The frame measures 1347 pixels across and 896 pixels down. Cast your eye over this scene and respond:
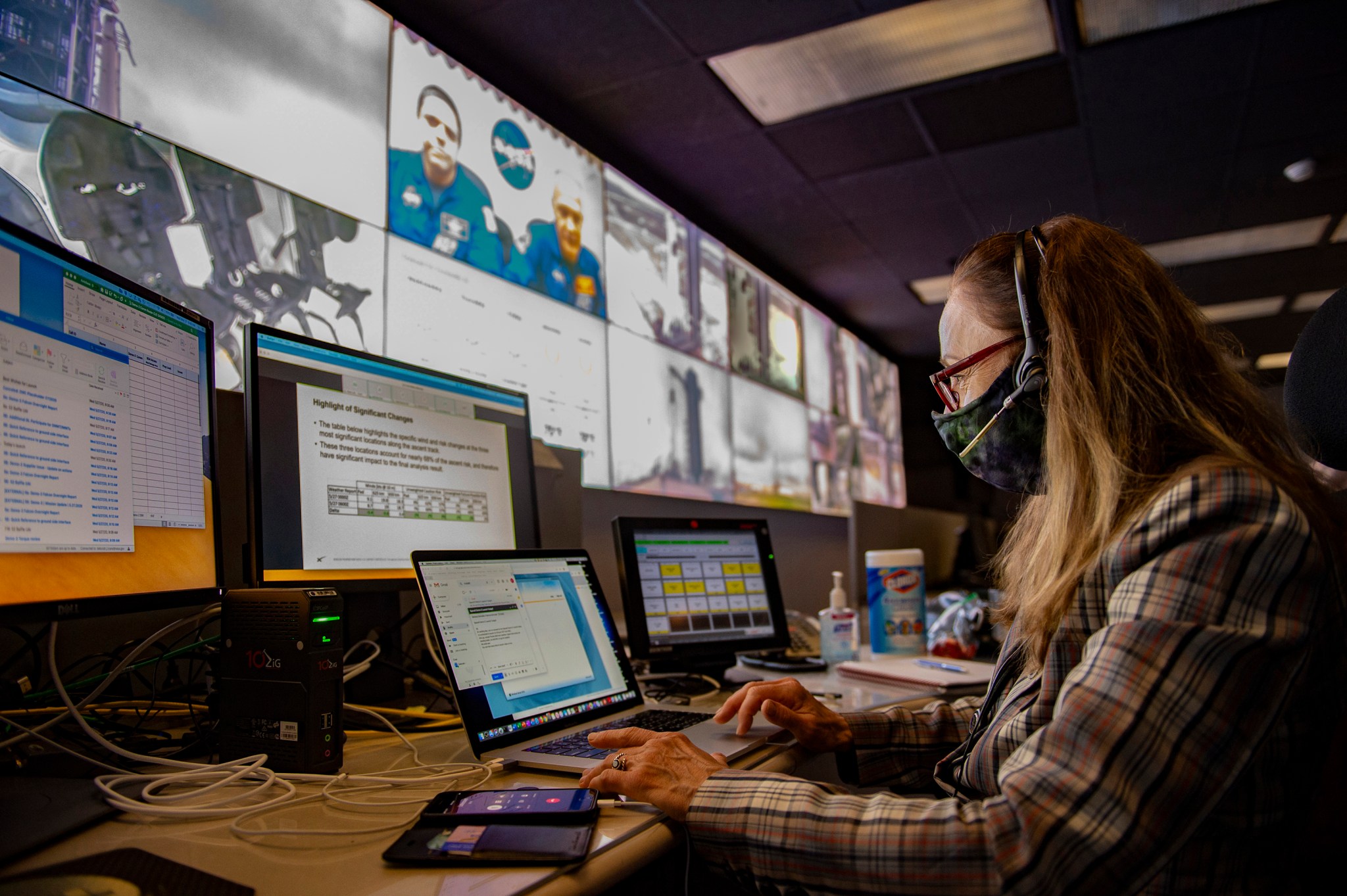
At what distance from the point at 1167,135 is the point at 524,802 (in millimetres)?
3653

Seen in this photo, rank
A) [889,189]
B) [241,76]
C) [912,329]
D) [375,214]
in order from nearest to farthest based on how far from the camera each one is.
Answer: [241,76]
[375,214]
[889,189]
[912,329]

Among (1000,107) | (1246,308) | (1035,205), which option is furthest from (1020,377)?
(1246,308)

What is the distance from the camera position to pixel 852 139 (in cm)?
321

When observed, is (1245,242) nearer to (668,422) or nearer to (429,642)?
(668,422)

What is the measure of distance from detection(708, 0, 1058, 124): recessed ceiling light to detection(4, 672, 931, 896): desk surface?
2.55 m

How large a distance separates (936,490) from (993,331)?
20.0 feet

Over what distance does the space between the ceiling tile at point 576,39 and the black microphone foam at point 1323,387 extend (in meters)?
2.04

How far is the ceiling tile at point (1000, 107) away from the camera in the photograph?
9.37 feet

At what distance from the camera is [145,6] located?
152 centimetres

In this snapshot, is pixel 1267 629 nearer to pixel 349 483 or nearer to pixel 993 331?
pixel 993 331

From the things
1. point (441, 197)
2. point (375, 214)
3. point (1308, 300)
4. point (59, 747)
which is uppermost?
point (1308, 300)

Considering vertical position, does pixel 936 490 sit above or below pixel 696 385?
below

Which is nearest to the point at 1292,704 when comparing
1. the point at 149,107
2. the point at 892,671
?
the point at 892,671

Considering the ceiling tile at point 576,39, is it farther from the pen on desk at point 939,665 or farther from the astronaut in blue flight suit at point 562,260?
the pen on desk at point 939,665
